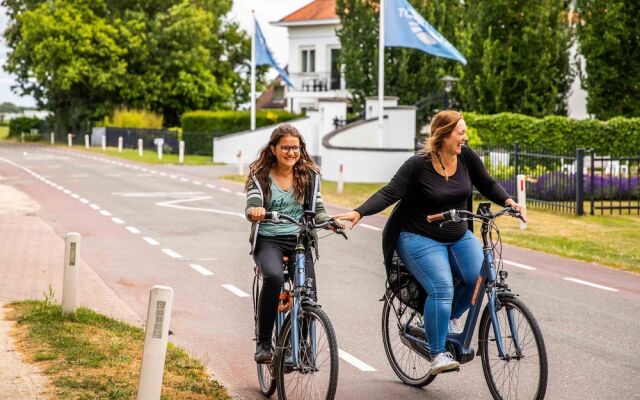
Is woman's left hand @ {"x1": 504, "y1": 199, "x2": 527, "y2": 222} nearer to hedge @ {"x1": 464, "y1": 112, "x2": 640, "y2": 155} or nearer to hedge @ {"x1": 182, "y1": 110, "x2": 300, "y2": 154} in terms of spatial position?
hedge @ {"x1": 464, "y1": 112, "x2": 640, "y2": 155}

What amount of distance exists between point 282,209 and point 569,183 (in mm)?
16543

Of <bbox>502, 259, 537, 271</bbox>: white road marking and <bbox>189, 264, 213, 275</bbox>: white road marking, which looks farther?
<bbox>502, 259, 537, 271</bbox>: white road marking

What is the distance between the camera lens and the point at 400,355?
7566mm

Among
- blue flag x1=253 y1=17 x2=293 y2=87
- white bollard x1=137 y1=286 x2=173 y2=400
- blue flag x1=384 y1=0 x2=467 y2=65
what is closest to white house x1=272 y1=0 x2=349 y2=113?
blue flag x1=253 y1=17 x2=293 y2=87

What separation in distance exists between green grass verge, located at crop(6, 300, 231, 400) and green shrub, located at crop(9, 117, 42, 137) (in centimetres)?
7054

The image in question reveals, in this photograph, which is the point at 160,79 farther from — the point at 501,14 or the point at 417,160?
the point at 417,160

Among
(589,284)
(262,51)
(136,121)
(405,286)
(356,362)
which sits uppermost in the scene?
(262,51)

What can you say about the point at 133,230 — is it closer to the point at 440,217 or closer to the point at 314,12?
the point at 440,217

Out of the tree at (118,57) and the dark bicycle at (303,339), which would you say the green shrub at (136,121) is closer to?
the tree at (118,57)

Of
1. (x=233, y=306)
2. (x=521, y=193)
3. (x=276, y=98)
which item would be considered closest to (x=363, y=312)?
(x=233, y=306)

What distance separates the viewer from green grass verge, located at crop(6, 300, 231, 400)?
6.82 m

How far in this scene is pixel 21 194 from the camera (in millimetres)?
26078

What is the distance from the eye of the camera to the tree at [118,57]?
219ft

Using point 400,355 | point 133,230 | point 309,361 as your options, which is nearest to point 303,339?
point 309,361
